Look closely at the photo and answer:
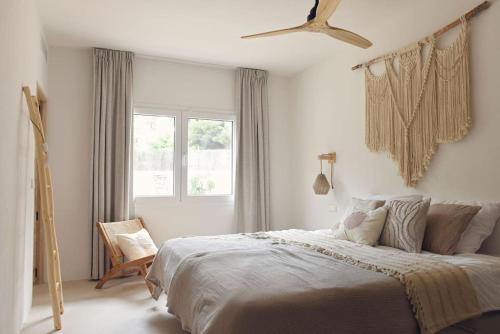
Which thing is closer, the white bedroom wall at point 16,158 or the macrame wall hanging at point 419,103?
the white bedroom wall at point 16,158

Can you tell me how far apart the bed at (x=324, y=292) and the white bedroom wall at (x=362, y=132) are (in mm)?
794

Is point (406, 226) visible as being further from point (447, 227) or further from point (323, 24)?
point (323, 24)

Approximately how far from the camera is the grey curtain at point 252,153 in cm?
497

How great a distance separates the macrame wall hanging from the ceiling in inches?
10.9

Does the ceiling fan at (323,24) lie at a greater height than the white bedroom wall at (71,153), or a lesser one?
greater

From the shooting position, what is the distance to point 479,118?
2781 mm

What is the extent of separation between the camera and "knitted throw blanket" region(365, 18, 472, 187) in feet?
9.53

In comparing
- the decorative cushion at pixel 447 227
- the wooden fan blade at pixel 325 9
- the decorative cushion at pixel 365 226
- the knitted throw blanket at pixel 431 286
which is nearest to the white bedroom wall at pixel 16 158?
the wooden fan blade at pixel 325 9

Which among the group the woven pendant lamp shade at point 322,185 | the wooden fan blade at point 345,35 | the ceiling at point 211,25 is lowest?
the woven pendant lamp shade at point 322,185

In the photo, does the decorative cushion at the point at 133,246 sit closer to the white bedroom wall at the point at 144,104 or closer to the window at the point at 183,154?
the white bedroom wall at the point at 144,104

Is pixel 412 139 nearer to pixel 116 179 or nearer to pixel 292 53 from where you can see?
pixel 292 53

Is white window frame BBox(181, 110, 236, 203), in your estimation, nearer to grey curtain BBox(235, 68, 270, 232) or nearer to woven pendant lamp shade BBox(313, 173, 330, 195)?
grey curtain BBox(235, 68, 270, 232)

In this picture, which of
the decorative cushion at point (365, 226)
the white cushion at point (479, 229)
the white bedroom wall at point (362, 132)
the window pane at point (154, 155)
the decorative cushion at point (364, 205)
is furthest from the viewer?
the window pane at point (154, 155)

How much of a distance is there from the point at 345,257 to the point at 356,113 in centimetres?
215
